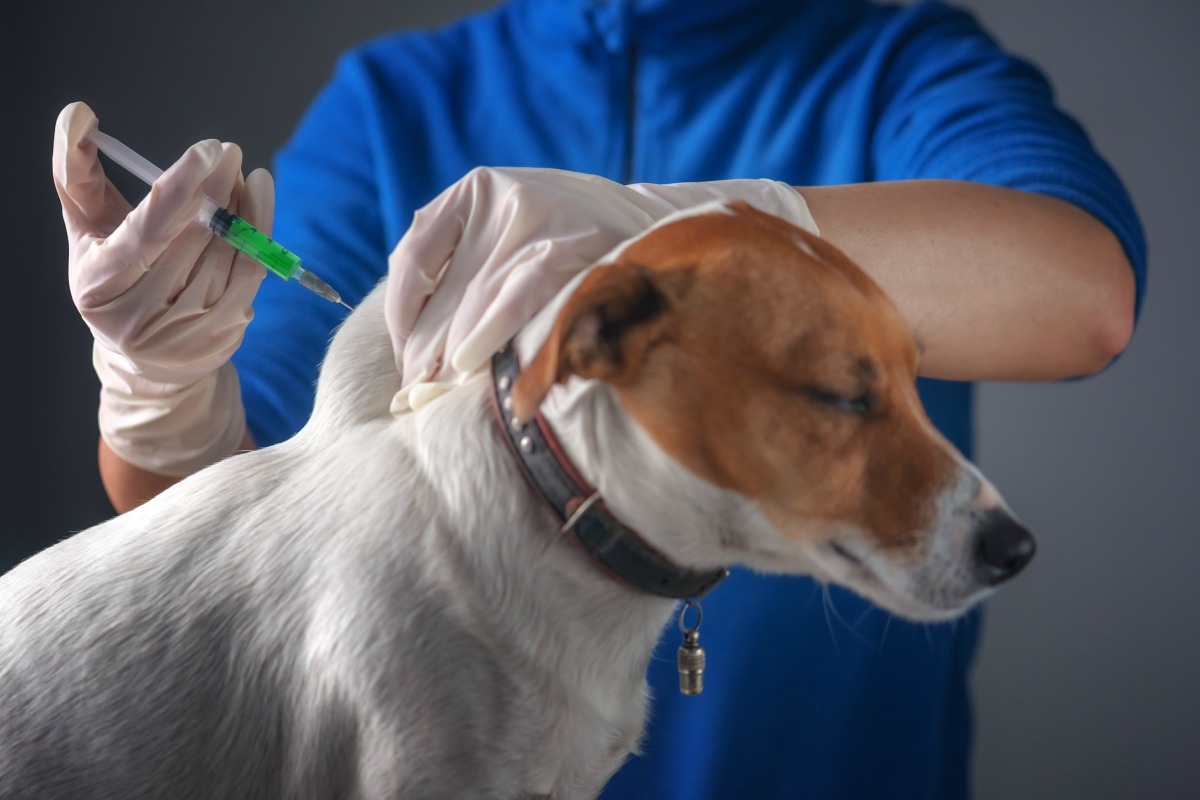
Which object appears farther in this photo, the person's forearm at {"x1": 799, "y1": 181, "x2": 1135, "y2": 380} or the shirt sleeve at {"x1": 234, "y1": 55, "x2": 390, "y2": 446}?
the shirt sleeve at {"x1": 234, "y1": 55, "x2": 390, "y2": 446}

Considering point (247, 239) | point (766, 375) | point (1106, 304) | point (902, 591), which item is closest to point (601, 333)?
point (766, 375)

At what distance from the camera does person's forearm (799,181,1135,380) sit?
0.74 metres

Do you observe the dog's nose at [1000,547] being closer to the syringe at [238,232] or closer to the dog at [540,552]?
the dog at [540,552]

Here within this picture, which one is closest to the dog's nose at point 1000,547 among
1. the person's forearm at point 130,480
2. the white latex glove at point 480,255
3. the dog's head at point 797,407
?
the dog's head at point 797,407

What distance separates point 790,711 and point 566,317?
838 mm

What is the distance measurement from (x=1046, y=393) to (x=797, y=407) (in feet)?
3.32

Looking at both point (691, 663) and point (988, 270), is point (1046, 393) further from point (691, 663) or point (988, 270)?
point (691, 663)

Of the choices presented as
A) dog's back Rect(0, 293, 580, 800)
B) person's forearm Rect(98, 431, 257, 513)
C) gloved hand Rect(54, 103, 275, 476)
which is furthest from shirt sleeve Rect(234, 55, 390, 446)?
dog's back Rect(0, 293, 580, 800)

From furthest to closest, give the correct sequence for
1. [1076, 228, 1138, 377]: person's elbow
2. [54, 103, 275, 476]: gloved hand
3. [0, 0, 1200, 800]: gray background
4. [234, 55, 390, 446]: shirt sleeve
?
1. [0, 0, 1200, 800]: gray background
2. [234, 55, 390, 446]: shirt sleeve
3. [1076, 228, 1138, 377]: person's elbow
4. [54, 103, 275, 476]: gloved hand

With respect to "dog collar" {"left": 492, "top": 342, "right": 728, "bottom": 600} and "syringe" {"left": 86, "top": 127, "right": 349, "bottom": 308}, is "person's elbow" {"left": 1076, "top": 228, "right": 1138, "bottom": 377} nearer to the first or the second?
"dog collar" {"left": 492, "top": 342, "right": 728, "bottom": 600}

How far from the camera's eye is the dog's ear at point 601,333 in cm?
44

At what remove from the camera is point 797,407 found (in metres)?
0.48

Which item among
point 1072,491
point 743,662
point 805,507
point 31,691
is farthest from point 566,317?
point 1072,491

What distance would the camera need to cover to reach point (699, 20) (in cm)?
118
